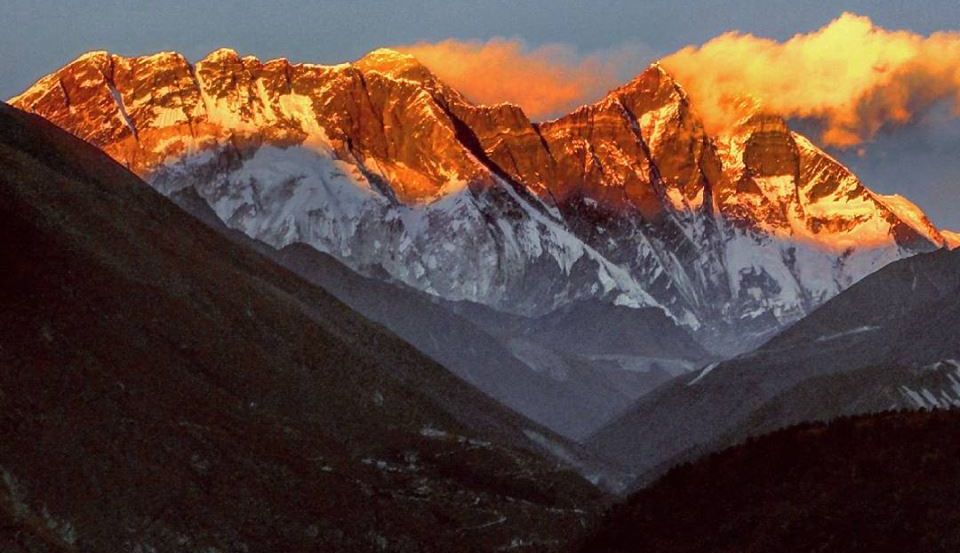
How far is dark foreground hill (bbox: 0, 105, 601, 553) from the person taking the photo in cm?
11938

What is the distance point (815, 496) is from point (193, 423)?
77.7m

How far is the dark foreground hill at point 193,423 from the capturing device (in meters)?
119

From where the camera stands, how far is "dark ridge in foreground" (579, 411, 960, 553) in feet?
211

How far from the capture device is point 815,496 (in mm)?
69000

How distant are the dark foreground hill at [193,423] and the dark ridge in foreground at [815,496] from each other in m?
40.5

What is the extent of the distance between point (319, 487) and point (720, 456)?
65373mm

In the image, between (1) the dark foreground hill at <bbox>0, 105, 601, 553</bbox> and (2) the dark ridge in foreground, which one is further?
(1) the dark foreground hill at <bbox>0, 105, 601, 553</bbox>

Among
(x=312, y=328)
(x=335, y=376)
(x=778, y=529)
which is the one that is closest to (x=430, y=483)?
(x=335, y=376)

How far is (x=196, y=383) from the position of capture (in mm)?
150375

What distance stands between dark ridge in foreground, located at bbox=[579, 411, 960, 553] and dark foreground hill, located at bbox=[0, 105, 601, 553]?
133 feet

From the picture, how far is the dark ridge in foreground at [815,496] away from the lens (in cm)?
6431

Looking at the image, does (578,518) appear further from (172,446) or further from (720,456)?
(720,456)

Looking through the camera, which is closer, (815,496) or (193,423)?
(815,496)

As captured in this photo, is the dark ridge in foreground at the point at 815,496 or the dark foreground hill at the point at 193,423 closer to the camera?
the dark ridge in foreground at the point at 815,496
